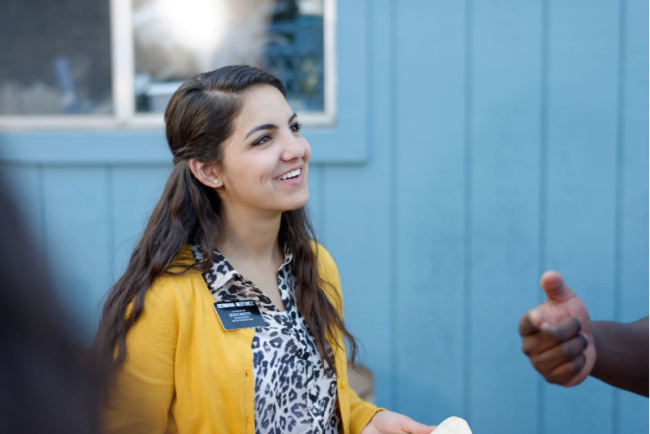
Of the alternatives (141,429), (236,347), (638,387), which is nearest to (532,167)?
(638,387)

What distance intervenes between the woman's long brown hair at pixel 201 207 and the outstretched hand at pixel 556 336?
68cm

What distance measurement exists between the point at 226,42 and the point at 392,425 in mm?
1932

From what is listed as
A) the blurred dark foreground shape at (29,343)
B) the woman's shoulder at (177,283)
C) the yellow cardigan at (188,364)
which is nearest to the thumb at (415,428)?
the yellow cardigan at (188,364)

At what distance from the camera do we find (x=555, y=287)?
4.68 ft

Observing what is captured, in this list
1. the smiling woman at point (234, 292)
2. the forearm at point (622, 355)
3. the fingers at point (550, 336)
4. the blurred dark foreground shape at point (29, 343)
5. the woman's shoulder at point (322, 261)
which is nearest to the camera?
the blurred dark foreground shape at point (29, 343)

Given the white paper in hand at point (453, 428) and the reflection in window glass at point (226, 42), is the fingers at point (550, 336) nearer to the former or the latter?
the white paper in hand at point (453, 428)

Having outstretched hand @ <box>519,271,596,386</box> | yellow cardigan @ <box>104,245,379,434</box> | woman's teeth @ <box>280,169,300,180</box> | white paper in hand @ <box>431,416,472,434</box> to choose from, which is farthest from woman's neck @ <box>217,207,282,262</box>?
outstretched hand @ <box>519,271,596,386</box>

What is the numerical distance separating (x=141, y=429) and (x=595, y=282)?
2.54m

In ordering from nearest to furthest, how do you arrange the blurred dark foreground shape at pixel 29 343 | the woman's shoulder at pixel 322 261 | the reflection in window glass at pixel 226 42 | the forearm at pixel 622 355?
the blurred dark foreground shape at pixel 29 343 < the forearm at pixel 622 355 < the woman's shoulder at pixel 322 261 < the reflection in window glass at pixel 226 42

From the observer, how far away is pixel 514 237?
116 inches

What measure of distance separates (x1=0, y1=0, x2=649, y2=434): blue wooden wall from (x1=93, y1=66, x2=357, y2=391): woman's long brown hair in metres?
0.94

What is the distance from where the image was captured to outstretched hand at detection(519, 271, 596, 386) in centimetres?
138

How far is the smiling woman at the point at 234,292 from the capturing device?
171 centimetres

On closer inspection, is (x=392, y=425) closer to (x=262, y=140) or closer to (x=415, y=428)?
(x=415, y=428)
